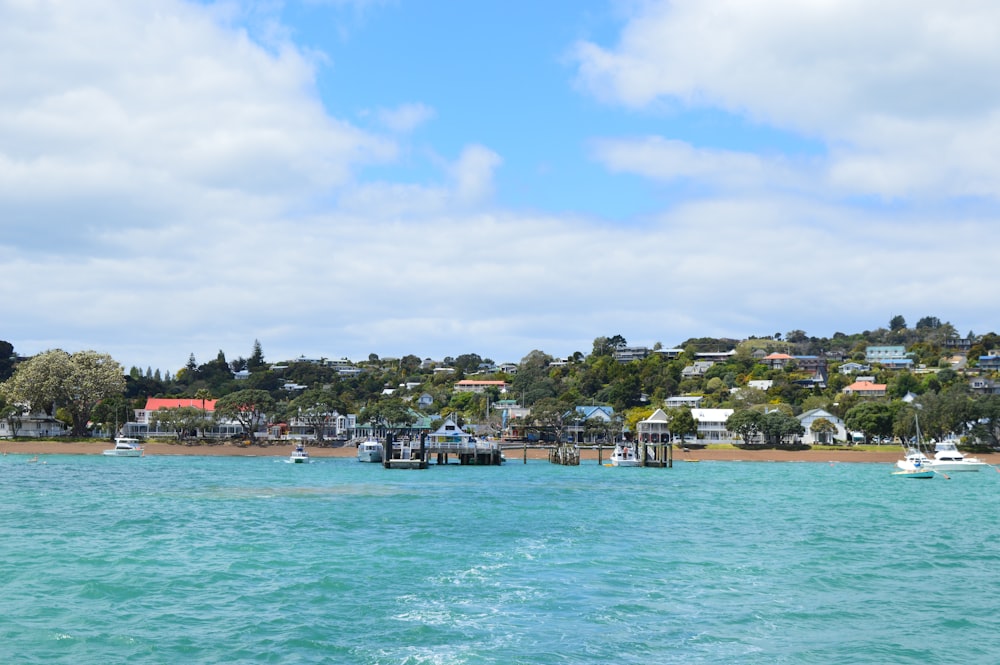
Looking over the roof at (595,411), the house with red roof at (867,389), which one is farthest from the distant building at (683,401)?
the house with red roof at (867,389)

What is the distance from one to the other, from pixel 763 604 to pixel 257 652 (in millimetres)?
12792

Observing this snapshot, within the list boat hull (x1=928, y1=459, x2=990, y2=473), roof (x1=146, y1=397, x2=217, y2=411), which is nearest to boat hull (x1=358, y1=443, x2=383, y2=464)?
roof (x1=146, y1=397, x2=217, y2=411)

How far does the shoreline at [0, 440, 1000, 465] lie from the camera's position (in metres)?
118

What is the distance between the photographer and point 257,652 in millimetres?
18281

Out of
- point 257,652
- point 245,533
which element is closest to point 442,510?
point 245,533

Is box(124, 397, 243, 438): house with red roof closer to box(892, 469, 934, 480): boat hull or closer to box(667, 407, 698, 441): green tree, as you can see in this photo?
box(667, 407, 698, 441): green tree

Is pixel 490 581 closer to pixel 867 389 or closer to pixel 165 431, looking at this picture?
pixel 165 431

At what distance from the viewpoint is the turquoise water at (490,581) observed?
19.2 metres

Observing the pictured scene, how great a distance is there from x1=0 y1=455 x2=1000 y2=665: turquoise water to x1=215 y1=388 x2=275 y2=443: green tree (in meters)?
86.4

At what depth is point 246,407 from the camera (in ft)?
465

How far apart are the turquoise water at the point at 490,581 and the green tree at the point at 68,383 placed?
81779mm

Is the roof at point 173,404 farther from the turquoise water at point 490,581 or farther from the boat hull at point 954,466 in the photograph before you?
the boat hull at point 954,466

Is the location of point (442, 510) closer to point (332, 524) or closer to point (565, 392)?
point (332, 524)

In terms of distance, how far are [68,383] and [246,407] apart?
83.5ft
